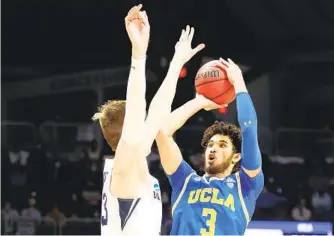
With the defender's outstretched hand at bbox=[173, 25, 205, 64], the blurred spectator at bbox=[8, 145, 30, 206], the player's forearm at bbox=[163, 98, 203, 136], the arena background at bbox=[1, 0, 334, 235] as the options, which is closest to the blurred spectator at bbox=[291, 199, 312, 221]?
the arena background at bbox=[1, 0, 334, 235]

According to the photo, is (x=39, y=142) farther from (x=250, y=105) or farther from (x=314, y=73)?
(x=250, y=105)

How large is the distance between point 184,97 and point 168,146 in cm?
433

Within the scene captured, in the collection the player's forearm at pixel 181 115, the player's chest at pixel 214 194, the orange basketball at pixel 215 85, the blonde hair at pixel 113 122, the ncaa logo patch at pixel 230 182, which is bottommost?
the player's chest at pixel 214 194

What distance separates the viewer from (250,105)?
10.7ft

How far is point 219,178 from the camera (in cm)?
358

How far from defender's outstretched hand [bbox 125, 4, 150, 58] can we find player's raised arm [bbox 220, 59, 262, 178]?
37.1 inches

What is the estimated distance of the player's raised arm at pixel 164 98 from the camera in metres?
2.68

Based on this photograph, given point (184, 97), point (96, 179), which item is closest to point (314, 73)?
point (184, 97)

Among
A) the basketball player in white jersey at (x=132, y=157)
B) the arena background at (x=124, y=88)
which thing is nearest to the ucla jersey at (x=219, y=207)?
the basketball player in white jersey at (x=132, y=157)

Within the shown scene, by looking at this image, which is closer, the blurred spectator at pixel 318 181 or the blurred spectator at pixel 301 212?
the blurred spectator at pixel 301 212

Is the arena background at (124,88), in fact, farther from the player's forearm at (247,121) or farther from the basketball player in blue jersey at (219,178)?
the player's forearm at (247,121)

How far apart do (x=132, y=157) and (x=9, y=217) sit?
5.44 metres

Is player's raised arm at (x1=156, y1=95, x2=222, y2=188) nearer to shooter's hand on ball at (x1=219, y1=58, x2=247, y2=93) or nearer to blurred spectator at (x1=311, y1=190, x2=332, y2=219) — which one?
shooter's hand on ball at (x1=219, y1=58, x2=247, y2=93)

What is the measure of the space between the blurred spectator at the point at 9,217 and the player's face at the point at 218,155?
431 cm
